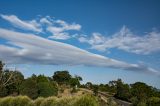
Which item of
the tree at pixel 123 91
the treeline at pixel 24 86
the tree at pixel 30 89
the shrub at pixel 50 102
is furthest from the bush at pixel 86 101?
the tree at pixel 123 91

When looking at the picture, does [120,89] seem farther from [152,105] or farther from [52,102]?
[52,102]

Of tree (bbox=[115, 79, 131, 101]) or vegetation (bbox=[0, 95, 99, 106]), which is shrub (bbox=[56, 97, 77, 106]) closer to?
vegetation (bbox=[0, 95, 99, 106])

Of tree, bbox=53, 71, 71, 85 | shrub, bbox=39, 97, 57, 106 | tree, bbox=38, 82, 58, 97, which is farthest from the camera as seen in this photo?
tree, bbox=53, 71, 71, 85

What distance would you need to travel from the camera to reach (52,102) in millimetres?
21750

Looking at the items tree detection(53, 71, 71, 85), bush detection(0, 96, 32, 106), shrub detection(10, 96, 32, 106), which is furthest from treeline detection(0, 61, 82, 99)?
shrub detection(10, 96, 32, 106)

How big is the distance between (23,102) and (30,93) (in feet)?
93.0

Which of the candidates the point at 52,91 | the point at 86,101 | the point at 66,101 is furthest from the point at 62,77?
the point at 86,101

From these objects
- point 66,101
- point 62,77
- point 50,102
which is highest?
point 62,77

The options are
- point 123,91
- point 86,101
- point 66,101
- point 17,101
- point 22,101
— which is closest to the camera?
point 86,101

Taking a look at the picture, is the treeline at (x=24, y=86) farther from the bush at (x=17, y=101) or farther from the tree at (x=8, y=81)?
the bush at (x=17, y=101)

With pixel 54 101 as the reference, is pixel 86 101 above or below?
above

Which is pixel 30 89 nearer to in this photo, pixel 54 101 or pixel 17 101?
pixel 17 101

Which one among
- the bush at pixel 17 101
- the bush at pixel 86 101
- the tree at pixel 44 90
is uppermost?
the tree at pixel 44 90

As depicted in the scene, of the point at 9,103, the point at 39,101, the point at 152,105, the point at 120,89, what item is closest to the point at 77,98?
the point at 39,101
